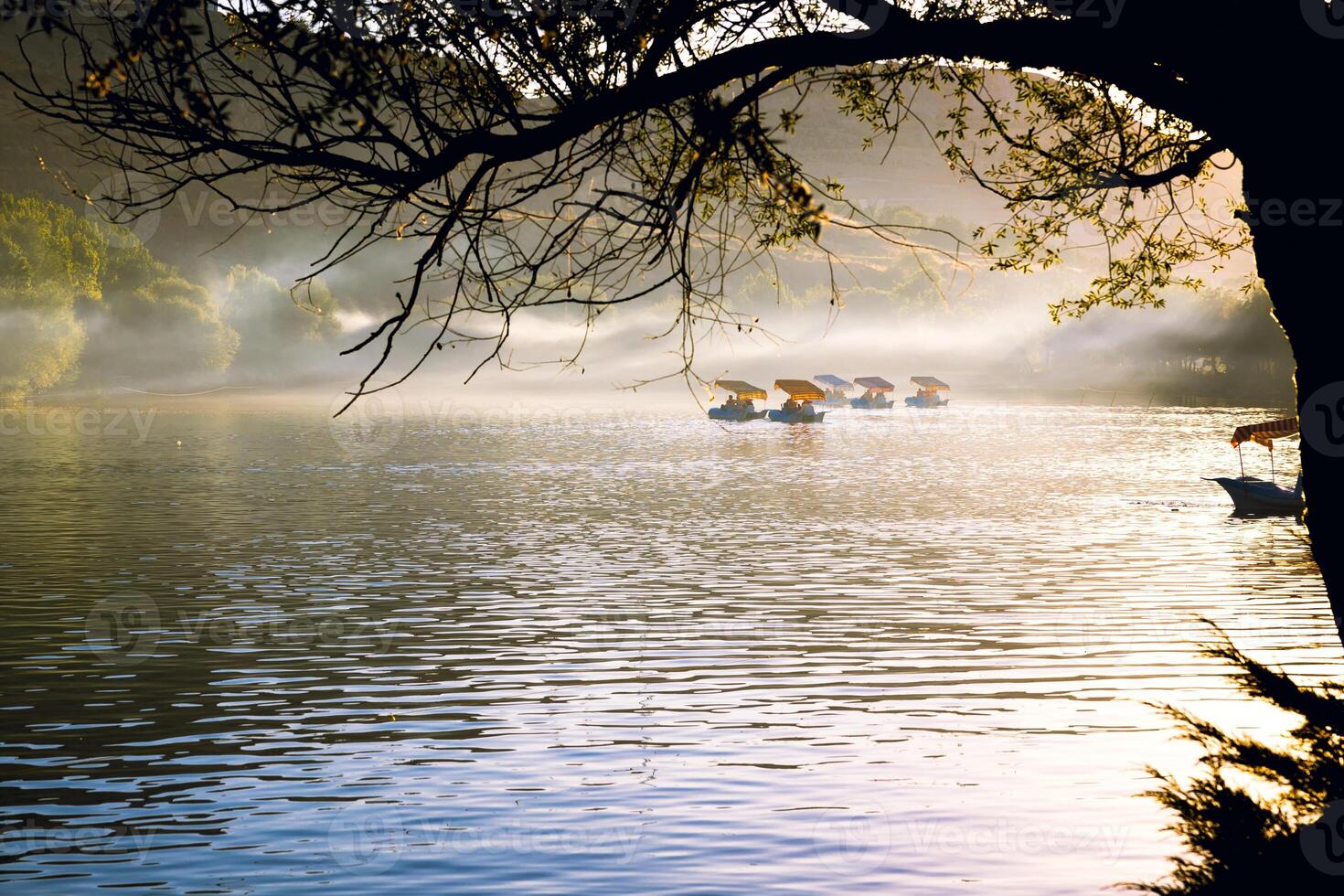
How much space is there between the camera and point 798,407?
121 metres

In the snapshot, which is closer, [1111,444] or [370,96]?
[370,96]

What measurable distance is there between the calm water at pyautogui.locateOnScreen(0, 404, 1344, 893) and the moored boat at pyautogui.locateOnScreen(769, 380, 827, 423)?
225ft

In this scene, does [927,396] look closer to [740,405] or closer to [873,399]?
[873,399]

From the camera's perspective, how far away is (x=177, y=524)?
137 feet

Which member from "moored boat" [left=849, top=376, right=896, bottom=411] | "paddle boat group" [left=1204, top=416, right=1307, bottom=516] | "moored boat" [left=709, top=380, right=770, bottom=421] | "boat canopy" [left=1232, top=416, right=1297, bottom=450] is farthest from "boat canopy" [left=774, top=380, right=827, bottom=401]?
"paddle boat group" [left=1204, top=416, right=1307, bottom=516]

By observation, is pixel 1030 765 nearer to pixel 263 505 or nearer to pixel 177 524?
pixel 177 524

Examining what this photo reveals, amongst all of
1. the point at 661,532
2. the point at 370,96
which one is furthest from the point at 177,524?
the point at 370,96

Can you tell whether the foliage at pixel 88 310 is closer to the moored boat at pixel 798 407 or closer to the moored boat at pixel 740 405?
the moored boat at pixel 740 405

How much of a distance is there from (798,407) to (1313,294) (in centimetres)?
11322

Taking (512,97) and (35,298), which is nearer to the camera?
(512,97)

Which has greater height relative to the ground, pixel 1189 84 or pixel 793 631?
pixel 1189 84

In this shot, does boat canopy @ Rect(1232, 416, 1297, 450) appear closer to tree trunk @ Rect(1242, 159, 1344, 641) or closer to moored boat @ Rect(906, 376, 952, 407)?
tree trunk @ Rect(1242, 159, 1344, 641)

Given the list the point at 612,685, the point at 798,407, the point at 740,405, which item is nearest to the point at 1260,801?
the point at 612,685

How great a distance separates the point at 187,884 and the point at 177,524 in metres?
31.4
